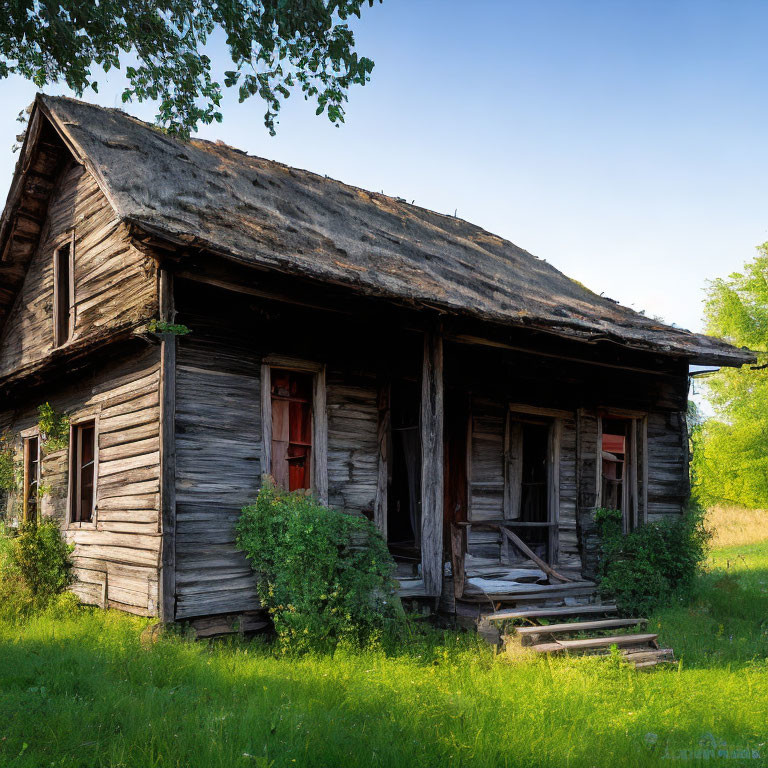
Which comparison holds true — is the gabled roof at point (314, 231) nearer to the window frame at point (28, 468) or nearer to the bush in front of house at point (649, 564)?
the bush in front of house at point (649, 564)

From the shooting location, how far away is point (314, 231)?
9.98 m

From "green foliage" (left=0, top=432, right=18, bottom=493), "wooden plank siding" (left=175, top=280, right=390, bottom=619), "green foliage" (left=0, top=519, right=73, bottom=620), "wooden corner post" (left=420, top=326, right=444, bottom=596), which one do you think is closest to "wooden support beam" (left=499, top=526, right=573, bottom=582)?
"wooden corner post" (left=420, top=326, right=444, bottom=596)

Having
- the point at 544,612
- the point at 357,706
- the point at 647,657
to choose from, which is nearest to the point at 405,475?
the point at 544,612

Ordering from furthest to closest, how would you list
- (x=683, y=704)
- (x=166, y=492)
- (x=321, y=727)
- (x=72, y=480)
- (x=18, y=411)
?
(x=18, y=411), (x=72, y=480), (x=166, y=492), (x=683, y=704), (x=321, y=727)

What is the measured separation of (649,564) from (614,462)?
231cm

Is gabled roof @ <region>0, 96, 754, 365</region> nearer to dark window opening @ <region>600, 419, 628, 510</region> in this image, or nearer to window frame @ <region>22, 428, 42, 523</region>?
dark window opening @ <region>600, 419, 628, 510</region>

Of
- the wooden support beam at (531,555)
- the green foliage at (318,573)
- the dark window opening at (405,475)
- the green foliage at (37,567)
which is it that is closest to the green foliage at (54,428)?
the green foliage at (37,567)

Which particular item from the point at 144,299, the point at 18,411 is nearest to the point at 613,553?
the point at 144,299

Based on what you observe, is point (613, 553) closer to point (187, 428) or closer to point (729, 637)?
point (729, 637)

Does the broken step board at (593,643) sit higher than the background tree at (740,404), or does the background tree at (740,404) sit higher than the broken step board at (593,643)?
the background tree at (740,404)

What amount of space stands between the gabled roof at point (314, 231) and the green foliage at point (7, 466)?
5.26 meters

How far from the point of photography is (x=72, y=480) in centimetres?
1016

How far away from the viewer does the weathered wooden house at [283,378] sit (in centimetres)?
806

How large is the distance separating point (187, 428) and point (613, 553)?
6.72 m
